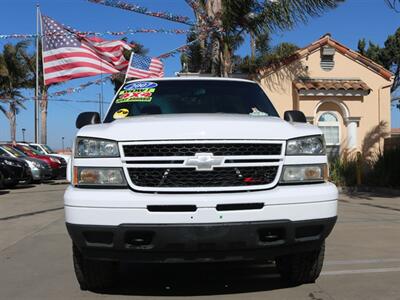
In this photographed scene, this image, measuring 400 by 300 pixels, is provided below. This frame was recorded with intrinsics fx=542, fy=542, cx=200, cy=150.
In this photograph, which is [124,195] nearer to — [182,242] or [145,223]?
[145,223]

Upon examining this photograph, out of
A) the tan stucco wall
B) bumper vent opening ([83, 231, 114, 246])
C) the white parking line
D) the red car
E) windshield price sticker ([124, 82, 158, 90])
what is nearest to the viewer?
bumper vent opening ([83, 231, 114, 246])

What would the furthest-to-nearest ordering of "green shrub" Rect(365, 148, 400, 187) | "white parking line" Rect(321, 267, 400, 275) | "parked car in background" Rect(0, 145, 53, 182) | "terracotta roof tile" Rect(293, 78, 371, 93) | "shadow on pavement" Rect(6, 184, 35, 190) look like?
"parked car in background" Rect(0, 145, 53, 182) → "terracotta roof tile" Rect(293, 78, 371, 93) → "shadow on pavement" Rect(6, 184, 35, 190) → "green shrub" Rect(365, 148, 400, 187) → "white parking line" Rect(321, 267, 400, 275)

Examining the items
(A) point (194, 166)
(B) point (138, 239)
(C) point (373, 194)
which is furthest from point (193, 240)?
(C) point (373, 194)

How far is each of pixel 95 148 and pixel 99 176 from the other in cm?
24

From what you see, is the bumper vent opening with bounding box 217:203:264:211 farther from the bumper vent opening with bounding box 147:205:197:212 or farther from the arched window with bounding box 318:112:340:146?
the arched window with bounding box 318:112:340:146

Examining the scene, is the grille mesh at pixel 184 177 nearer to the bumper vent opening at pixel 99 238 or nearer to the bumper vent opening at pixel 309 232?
Answer: the bumper vent opening at pixel 99 238

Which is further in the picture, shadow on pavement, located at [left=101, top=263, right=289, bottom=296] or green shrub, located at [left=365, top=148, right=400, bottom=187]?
green shrub, located at [left=365, top=148, right=400, bottom=187]

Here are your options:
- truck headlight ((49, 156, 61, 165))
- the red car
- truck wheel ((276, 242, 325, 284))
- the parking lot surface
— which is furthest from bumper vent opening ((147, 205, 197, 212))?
truck headlight ((49, 156, 61, 165))

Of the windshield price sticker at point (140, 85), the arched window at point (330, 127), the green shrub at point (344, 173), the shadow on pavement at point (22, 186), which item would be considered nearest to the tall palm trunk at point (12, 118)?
the shadow on pavement at point (22, 186)

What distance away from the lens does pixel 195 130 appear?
4.25 metres

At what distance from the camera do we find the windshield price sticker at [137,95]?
230 inches

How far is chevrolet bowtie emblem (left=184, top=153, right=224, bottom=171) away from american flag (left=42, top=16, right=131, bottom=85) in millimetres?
17283

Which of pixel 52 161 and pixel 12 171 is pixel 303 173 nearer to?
pixel 12 171

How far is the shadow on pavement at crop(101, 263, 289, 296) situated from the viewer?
501 cm
